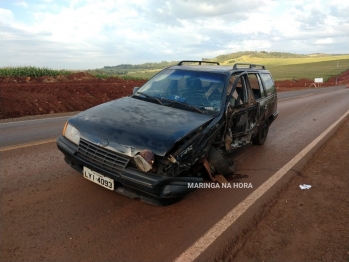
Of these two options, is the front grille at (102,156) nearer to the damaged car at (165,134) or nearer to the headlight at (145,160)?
the damaged car at (165,134)

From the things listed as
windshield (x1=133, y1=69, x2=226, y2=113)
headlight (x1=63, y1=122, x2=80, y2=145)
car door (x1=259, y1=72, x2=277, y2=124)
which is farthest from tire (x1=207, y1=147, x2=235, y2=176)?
car door (x1=259, y1=72, x2=277, y2=124)

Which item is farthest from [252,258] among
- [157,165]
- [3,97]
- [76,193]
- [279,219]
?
[3,97]

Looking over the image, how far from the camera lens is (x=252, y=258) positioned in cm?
290

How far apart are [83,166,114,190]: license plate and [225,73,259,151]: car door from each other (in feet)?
6.62

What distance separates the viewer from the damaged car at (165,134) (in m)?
3.31

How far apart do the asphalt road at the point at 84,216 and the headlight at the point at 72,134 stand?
2.22 feet

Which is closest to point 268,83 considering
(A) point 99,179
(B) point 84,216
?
(A) point 99,179

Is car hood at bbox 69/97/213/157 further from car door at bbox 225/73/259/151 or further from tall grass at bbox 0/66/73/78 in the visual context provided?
tall grass at bbox 0/66/73/78

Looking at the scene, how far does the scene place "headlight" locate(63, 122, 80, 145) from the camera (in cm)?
383

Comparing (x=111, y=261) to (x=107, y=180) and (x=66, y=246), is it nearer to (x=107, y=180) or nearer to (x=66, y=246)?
(x=66, y=246)

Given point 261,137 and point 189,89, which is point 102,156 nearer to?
point 189,89

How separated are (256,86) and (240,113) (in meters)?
1.56

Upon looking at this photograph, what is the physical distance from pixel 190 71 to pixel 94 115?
2056 mm

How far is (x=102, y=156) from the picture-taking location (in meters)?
3.46
